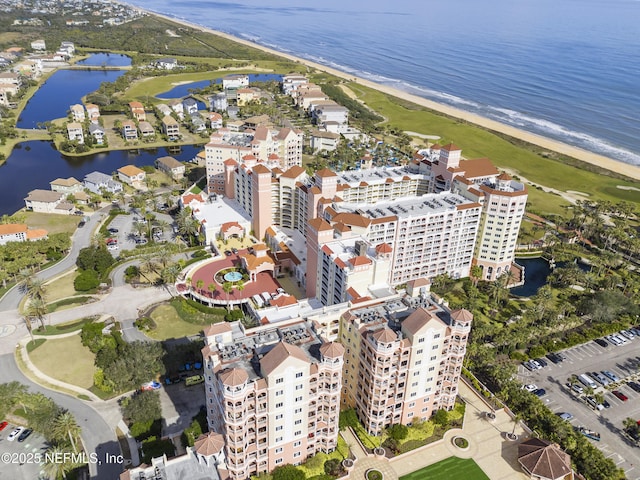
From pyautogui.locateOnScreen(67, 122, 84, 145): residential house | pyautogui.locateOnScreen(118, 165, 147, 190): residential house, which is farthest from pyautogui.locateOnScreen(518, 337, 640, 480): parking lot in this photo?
pyautogui.locateOnScreen(67, 122, 84, 145): residential house

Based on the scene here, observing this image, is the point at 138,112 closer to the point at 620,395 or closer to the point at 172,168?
the point at 172,168

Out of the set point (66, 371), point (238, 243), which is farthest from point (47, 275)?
point (238, 243)

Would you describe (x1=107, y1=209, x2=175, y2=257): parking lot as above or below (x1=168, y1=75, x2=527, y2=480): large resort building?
below

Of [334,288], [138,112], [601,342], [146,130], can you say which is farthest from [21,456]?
[138,112]

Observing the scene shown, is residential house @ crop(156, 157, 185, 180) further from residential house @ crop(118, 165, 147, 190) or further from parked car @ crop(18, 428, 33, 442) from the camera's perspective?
parked car @ crop(18, 428, 33, 442)

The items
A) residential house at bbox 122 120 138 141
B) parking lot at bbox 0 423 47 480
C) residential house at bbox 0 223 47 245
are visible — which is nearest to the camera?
parking lot at bbox 0 423 47 480

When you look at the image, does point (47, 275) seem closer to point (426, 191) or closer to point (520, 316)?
point (426, 191)

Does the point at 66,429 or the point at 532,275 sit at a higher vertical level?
the point at 66,429
